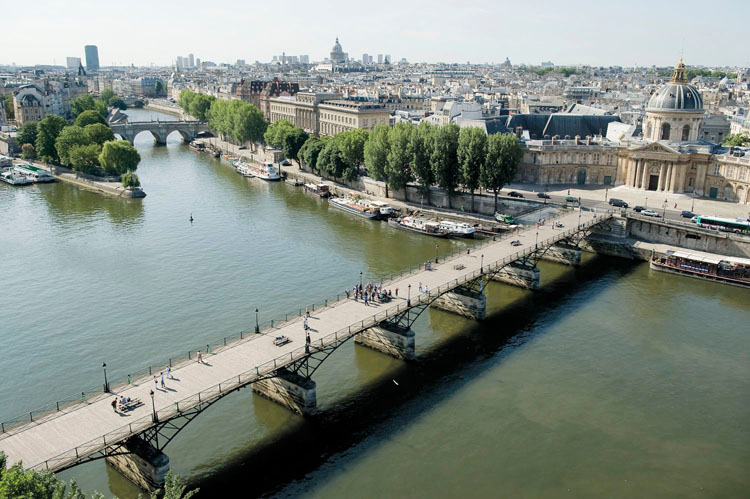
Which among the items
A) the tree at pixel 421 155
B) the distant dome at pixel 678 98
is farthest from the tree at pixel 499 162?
the distant dome at pixel 678 98

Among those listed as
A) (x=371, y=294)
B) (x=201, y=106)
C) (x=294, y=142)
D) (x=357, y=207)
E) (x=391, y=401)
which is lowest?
(x=391, y=401)

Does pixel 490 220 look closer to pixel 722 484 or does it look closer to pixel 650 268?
pixel 650 268

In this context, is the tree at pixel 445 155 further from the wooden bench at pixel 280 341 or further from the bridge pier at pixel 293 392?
the bridge pier at pixel 293 392

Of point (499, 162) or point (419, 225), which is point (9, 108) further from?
point (499, 162)

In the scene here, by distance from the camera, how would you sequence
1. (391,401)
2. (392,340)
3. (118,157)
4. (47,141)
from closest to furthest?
(391,401) < (392,340) < (118,157) < (47,141)

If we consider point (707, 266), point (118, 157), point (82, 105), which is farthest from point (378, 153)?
point (82, 105)
